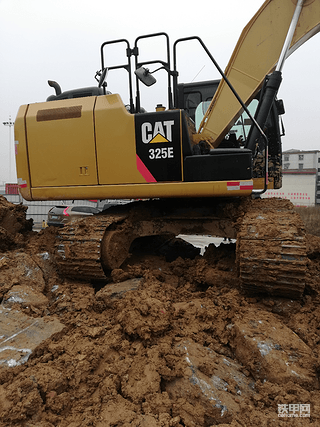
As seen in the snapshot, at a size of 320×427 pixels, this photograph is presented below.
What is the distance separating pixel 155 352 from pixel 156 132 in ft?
7.44

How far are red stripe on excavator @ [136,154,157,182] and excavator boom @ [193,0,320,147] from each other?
81cm

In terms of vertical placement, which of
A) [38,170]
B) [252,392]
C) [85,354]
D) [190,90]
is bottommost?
[252,392]

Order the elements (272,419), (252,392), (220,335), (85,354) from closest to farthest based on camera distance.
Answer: (272,419), (252,392), (85,354), (220,335)

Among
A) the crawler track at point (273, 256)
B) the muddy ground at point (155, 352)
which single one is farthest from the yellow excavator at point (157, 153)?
the muddy ground at point (155, 352)

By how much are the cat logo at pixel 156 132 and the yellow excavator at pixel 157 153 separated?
0.04 ft

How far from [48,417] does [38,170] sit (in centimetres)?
281

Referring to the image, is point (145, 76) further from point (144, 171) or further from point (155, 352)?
point (155, 352)

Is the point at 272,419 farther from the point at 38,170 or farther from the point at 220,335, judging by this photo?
the point at 38,170

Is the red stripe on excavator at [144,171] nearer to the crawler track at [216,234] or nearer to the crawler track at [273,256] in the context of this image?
the crawler track at [216,234]

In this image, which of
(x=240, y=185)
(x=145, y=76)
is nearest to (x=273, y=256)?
(x=240, y=185)

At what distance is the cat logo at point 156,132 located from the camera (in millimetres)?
3363

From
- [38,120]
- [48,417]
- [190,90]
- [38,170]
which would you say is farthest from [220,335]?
[190,90]

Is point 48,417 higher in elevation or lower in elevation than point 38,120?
lower

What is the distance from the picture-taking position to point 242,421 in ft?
5.78
